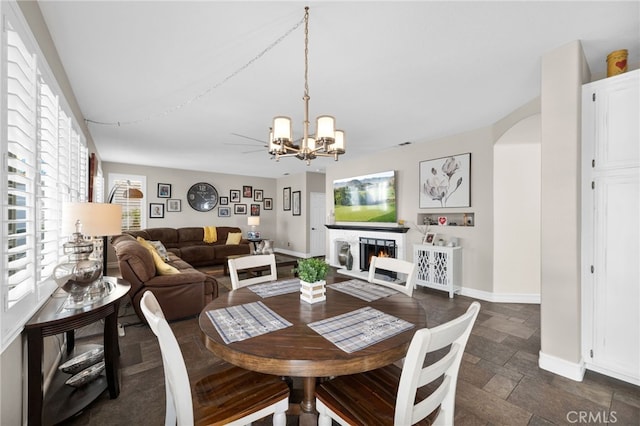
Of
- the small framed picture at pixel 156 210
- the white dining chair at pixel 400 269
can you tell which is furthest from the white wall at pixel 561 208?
the small framed picture at pixel 156 210

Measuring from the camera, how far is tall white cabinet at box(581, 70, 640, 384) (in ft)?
6.22

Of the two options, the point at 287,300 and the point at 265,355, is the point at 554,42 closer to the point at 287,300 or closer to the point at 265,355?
the point at 287,300

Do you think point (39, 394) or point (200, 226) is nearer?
point (39, 394)

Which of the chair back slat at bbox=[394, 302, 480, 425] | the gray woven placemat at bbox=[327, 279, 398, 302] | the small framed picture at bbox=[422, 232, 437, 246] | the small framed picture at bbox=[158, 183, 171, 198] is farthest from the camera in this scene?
the small framed picture at bbox=[158, 183, 171, 198]

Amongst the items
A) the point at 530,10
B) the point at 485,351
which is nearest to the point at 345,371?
the point at 485,351

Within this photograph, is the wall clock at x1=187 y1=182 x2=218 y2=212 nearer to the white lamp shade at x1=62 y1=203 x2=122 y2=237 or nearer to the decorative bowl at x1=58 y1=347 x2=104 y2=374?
the white lamp shade at x1=62 y1=203 x2=122 y2=237

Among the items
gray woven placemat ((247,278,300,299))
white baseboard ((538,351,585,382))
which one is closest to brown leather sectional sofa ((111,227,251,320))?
gray woven placemat ((247,278,300,299))

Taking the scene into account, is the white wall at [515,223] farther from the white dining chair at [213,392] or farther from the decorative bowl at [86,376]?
the decorative bowl at [86,376]

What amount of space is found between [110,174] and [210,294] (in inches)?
199

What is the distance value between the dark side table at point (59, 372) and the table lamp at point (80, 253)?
98 millimetres

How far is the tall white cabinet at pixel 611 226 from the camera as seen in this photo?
6.22ft

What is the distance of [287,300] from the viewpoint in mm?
1630

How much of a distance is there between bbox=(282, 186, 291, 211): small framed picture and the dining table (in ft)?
21.5

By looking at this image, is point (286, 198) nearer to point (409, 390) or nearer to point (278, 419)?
point (278, 419)
